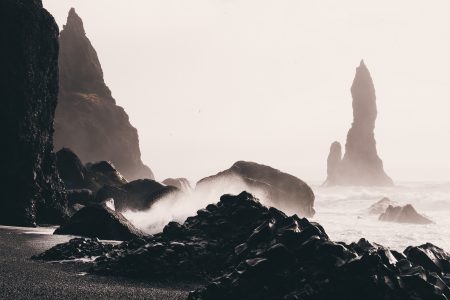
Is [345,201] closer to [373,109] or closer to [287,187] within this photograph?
[287,187]

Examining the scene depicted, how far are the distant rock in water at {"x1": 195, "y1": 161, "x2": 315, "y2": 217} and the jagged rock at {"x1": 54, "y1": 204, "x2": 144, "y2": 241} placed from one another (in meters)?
17.1

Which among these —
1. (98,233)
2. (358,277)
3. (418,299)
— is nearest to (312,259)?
(358,277)

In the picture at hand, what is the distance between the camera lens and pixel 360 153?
463 ft

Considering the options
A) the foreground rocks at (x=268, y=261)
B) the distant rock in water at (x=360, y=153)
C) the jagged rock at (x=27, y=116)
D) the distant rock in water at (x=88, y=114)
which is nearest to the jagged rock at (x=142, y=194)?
the jagged rock at (x=27, y=116)

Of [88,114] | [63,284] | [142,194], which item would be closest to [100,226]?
[63,284]

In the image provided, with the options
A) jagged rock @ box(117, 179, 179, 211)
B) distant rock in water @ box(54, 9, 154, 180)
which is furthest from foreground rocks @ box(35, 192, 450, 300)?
distant rock in water @ box(54, 9, 154, 180)

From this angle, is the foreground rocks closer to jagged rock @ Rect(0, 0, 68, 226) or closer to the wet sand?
the wet sand

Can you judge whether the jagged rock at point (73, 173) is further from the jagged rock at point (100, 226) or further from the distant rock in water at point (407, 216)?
the distant rock in water at point (407, 216)

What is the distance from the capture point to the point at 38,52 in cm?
2622

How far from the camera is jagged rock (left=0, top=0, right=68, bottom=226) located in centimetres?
2345

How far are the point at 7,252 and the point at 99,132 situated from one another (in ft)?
275

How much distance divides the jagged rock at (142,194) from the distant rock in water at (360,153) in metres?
111

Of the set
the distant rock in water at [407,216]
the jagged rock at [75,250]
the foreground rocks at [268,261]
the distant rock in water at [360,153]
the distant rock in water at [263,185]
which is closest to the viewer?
the foreground rocks at [268,261]

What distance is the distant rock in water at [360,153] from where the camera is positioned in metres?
140
